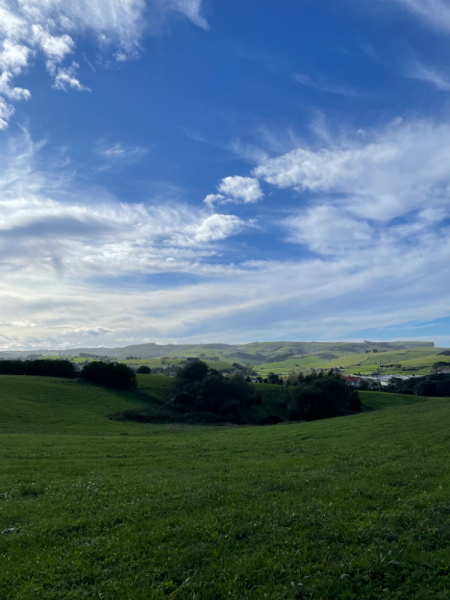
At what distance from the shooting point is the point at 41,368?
3681 inches

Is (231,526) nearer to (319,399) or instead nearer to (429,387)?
(319,399)

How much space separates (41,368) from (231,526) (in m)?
97.0

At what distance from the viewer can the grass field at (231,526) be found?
838 cm

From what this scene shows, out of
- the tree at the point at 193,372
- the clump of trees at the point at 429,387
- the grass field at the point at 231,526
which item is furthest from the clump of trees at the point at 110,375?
the clump of trees at the point at 429,387

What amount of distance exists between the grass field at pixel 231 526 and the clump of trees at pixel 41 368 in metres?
74.6

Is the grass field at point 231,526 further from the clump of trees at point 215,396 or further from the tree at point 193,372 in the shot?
the tree at point 193,372

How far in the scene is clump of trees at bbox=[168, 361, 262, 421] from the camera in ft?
251

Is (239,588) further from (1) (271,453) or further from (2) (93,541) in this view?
Answer: (1) (271,453)

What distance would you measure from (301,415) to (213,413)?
19.3 metres

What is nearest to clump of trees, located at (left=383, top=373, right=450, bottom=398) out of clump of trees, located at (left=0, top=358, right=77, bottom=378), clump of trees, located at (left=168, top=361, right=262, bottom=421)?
clump of trees, located at (left=168, top=361, right=262, bottom=421)

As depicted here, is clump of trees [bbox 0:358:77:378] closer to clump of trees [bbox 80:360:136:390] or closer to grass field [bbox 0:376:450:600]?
clump of trees [bbox 80:360:136:390]

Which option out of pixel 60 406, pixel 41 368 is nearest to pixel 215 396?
pixel 60 406

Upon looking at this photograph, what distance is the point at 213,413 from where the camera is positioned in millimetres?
75562

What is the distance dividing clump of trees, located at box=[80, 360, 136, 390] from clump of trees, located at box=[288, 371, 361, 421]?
39156 millimetres
